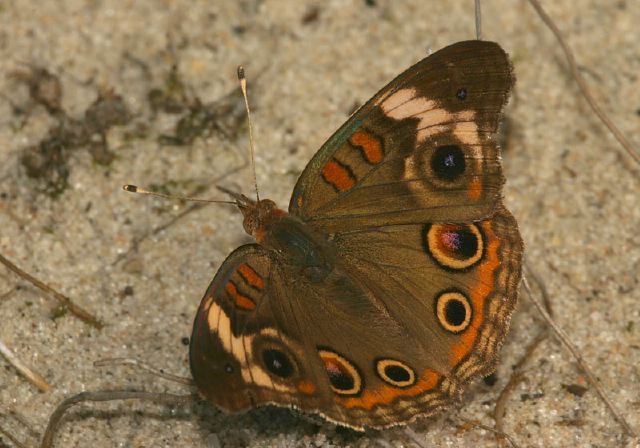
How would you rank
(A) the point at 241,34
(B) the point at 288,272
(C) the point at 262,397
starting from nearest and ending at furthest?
(C) the point at 262,397
(B) the point at 288,272
(A) the point at 241,34

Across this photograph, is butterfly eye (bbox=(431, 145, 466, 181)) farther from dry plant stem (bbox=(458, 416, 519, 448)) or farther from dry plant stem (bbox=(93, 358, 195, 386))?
dry plant stem (bbox=(93, 358, 195, 386))

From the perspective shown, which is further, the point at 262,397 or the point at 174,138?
the point at 174,138

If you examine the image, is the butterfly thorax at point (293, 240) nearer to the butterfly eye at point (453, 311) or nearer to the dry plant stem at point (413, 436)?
the butterfly eye at point (453, 311)

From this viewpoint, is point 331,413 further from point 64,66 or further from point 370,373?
point 64,66

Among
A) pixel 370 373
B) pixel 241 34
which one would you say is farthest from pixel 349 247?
pixel 241 34

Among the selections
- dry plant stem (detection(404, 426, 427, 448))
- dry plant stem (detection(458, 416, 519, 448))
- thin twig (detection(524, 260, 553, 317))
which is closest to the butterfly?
dry plant stem (detection(404, 426, 427, 448))

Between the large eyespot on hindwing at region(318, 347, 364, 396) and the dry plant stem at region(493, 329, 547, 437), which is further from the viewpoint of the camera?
the dry plant stem at region(493, 329, 547, 437)
